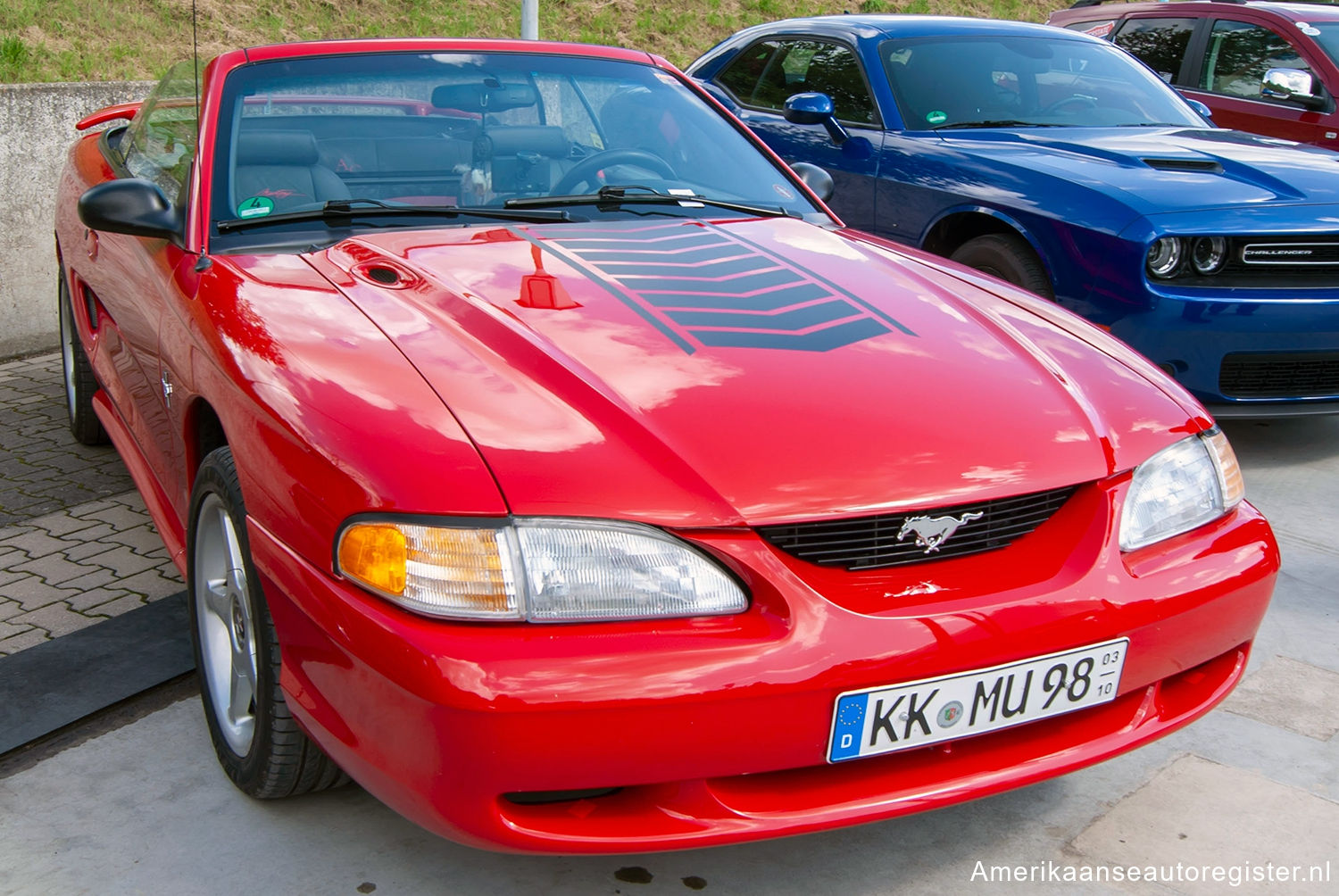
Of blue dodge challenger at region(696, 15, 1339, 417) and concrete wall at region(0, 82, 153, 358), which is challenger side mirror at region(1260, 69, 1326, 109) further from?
concrete wall at region(0, 82, 153, 358)

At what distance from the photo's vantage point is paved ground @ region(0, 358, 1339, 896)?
226cm

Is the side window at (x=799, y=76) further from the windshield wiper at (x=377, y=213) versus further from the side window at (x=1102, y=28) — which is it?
the windshield wiper at (x=377, y=213)

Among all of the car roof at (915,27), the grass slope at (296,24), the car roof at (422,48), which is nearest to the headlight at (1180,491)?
the car roof at (422,48)

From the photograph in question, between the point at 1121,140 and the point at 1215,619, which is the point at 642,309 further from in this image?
the point at 1121,140

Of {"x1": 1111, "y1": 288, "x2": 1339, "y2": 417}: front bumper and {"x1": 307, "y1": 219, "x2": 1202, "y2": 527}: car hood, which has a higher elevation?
{"x1": 307, "y1": 219, "x2": 1202, "y2": 527}: car hood

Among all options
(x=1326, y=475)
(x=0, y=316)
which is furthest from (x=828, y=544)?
(x=0, y=316)

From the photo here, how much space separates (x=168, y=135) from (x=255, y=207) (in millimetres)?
867

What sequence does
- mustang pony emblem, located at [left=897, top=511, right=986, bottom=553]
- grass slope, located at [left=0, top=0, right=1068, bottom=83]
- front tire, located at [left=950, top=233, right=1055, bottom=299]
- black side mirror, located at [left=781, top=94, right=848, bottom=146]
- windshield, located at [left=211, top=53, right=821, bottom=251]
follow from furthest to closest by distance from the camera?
1. grass slope, located at [left=0, top=0, right=1068, bottom=83]
2. black side mirror, located at [left=781, top=94, right=848, bottom=146]
3. front tire, located at [left=950, top=233, right=1055, bottom=299]
4. windshield, located at [left=211, top=53, right=821, bottom=251]
5. mustang pony emblem, located at [left=897, top=511, right=986, bottom=553]

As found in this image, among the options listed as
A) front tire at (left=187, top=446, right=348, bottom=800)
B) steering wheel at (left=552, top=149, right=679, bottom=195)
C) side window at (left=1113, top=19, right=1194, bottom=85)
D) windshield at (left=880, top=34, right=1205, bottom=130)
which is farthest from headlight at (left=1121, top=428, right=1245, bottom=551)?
side window at (left=1113, top=19, right=1194, bottom=85)

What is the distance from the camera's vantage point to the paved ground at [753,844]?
7.41ft

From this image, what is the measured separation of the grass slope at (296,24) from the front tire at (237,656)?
671 centimetres

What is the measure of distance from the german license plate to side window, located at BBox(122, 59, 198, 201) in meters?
2.10

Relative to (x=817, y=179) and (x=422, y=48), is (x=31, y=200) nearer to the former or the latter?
(x=422, y=48)

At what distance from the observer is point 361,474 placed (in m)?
1.93
